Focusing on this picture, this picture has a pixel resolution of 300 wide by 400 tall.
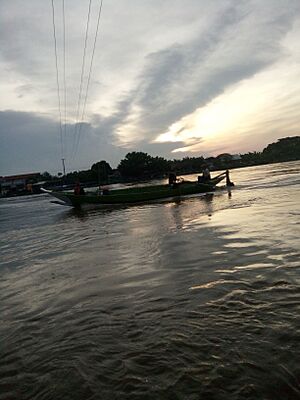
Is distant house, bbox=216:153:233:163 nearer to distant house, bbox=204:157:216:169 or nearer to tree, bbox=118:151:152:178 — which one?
distant house, bbox=204:157:216:169

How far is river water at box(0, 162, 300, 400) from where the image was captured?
3.08m

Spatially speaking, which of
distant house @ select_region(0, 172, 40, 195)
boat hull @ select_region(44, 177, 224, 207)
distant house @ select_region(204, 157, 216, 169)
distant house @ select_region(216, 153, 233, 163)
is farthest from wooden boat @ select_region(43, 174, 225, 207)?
distant house @ select_region(216, 153, 233, 163)

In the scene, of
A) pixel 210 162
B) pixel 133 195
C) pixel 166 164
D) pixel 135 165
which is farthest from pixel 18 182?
pixel 133 195

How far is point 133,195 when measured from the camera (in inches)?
1007

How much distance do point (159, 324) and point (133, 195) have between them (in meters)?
21.4

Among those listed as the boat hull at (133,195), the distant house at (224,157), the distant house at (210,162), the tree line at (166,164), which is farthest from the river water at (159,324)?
the distant house at (224,157)

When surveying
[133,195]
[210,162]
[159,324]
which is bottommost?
[159,324]

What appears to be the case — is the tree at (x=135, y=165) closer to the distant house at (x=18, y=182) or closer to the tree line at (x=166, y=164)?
the tree line at (x=166, y=164)

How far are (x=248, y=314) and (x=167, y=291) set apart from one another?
1.58m

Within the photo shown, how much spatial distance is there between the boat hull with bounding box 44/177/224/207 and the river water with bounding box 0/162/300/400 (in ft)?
53.5

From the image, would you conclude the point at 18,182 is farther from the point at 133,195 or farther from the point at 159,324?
the point at 159,324

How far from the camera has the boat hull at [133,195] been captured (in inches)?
Result: 985

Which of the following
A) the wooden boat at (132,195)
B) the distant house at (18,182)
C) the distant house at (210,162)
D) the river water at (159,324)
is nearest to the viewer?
the river water at (159,324)

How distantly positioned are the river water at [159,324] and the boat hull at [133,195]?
642 inches
